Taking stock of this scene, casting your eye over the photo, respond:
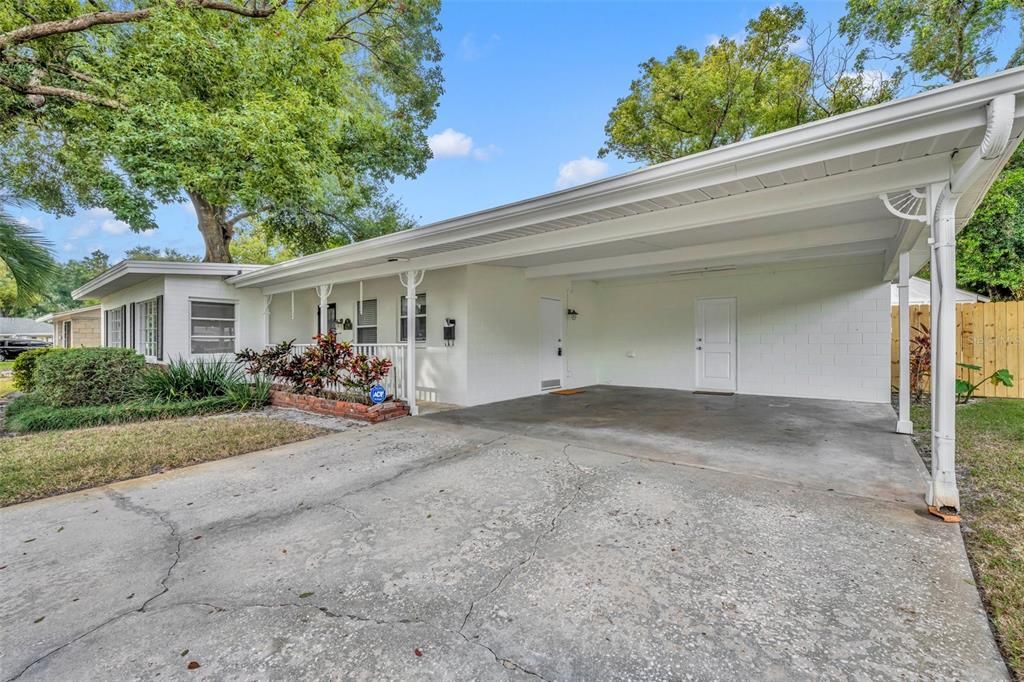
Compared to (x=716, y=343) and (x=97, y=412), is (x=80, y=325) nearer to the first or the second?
(x=97, y=412)

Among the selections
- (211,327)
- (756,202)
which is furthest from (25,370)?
(756,202)

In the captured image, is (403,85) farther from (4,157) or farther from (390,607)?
(390,607)

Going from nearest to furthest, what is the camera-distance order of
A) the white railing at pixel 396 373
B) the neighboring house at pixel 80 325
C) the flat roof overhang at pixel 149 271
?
the white railing at pixel 396 373
the flat roof overhang at pixel 149 271
the neighboring house at pixel 80 325

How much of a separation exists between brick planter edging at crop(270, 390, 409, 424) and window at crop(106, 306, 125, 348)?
7.97 metres

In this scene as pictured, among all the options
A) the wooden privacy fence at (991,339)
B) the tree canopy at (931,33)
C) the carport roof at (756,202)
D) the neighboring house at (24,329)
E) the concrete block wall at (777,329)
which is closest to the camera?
the carport roof at (756,202)

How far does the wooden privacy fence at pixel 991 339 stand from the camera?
8.39 m

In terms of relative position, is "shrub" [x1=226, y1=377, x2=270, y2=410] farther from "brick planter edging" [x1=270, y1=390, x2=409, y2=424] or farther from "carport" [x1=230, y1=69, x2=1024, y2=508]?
"carport" [x1=230, y1=69, x2=1024, y2=508]

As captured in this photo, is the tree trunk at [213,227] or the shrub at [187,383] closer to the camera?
the shrub at [187,383]

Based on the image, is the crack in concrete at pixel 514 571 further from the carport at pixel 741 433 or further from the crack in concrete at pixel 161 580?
the crack in concrete at pixel 161 580

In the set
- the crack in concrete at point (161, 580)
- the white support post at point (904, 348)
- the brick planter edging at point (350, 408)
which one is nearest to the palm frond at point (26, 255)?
the brick planter edging at point (350, 408)

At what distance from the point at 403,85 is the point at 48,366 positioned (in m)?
12.9

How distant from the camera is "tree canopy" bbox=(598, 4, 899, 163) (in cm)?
1338

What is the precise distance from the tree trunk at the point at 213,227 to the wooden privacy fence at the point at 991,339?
18.6m

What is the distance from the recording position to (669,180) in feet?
12.8
